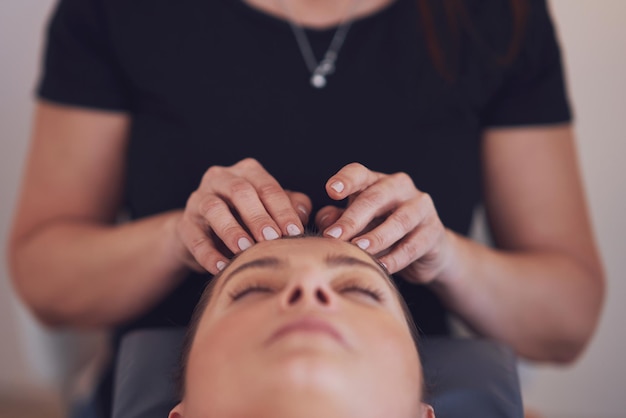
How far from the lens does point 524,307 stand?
0.76 meters

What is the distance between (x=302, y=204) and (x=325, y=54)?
229 mm

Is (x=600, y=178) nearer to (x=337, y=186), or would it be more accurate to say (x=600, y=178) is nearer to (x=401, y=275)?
(x=401, y=275)

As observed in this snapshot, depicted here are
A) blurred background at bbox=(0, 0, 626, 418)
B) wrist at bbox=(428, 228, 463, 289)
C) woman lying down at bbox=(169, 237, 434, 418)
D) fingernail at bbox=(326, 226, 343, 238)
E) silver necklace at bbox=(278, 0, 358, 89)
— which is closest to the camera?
woman lying down at bbox=(169, 237, 434, 418)

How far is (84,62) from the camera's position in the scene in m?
0.80

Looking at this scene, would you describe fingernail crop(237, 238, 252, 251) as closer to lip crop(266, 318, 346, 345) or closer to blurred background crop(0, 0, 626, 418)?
lip crop(266, 318, 346, 345)

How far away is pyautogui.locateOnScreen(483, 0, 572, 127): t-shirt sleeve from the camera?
31.2 inches

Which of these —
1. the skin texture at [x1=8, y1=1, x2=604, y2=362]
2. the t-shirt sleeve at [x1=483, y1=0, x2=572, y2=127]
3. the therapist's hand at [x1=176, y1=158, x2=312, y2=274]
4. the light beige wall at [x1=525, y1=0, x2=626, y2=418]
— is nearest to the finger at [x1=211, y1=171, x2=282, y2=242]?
the therapist's hand at [x1=176, y1=158, x2=312, y2=274]

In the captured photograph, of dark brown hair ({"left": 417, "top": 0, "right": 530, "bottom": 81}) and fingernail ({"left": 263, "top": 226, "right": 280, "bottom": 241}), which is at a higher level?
dark brown hair ({"left": 417, "top": 0, "right": 530, "bottom": 81})

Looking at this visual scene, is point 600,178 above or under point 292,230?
under

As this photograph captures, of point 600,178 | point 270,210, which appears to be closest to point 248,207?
point 270,210

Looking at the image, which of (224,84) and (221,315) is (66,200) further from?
(221,315)

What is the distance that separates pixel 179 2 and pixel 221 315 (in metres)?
0.41

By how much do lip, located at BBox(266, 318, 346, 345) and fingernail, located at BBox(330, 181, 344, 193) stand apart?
0.38 ft

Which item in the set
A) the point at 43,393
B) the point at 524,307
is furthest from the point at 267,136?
the point at 43,393
